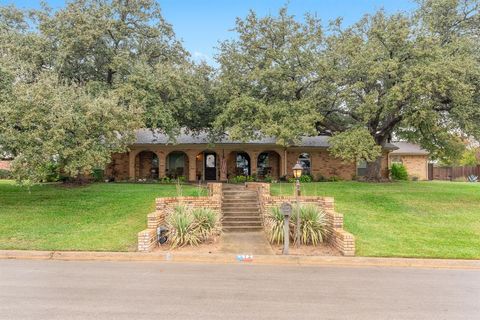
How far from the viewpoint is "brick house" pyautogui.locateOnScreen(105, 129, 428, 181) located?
2328 centimetres

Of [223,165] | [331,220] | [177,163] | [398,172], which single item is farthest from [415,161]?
[331,220]

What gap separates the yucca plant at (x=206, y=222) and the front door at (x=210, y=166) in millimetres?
13809

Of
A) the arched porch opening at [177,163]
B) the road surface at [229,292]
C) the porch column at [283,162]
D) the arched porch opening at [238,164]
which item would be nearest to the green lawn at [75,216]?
the road surface at [229,292]

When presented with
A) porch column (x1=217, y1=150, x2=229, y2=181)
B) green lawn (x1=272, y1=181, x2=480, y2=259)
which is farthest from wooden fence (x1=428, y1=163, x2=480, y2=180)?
porch column (x1=217, y1=150, x2=229, y2=181)

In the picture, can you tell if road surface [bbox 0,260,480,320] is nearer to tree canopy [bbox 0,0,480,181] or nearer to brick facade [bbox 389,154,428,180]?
tree canopy [bbox 0,0,480,181]

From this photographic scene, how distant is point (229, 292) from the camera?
629 cm

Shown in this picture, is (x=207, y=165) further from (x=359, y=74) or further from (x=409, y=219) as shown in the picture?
(x=409, y=219)

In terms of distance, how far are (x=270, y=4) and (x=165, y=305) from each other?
16624mm

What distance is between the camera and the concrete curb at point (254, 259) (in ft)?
28.3

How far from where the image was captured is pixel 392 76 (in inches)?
656

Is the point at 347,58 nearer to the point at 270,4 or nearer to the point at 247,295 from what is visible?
the point at 270,4

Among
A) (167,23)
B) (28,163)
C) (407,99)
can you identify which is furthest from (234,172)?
(28,163)

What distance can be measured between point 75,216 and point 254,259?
7183 millimetres

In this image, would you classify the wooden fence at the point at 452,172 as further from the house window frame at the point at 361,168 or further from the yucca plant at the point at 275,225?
the yucca plant at the point at 275,225
